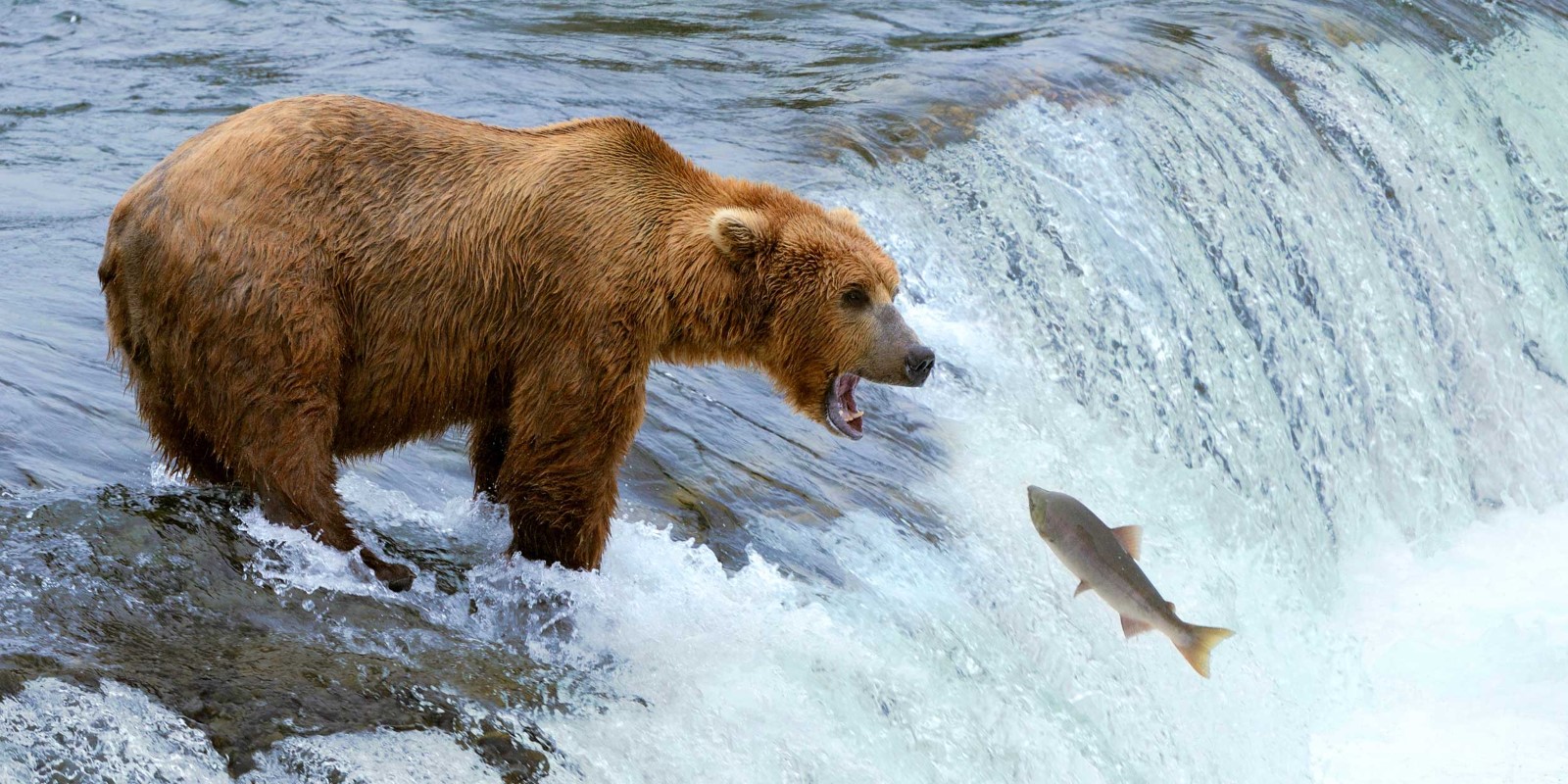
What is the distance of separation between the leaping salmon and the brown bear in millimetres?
520

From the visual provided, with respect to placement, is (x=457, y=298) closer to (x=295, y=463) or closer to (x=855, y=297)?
(x=295, y=463)

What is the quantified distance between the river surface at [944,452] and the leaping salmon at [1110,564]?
1.85 feet

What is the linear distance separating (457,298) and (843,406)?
1121 mm

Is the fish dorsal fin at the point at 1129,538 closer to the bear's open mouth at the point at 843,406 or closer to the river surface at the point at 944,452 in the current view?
the river surface at the point at 944,452

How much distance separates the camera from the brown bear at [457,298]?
4.01 metres

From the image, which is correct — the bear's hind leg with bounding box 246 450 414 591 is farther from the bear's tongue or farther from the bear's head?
the bear's tongue

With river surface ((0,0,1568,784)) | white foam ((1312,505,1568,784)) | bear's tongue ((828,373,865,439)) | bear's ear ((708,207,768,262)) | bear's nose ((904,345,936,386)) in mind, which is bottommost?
white foam ((1312,505,1568,784))

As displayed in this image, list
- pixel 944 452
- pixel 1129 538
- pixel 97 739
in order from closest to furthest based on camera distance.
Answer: pixel 97 739 → pixel 1129 538 → pixel 944 452

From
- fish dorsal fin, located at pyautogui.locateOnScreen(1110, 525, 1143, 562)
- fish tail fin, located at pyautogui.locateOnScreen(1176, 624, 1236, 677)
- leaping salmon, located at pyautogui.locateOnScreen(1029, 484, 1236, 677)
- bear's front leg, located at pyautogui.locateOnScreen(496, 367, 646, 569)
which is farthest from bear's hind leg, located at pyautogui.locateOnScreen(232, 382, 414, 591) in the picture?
fish tail fin, located at pyautogui.locateOnScreen(1176, 624, 1236, 677)

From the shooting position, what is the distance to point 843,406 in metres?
4.72

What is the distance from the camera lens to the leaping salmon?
4.57 metres

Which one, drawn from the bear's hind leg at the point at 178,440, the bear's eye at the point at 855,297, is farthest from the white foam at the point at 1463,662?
the bear's hind leg at the point at 178,440

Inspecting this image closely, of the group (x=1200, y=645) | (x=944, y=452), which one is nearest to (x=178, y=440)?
(x=1200, y=645)

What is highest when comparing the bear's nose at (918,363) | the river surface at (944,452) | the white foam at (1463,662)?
the bear's nose at (918,363)
